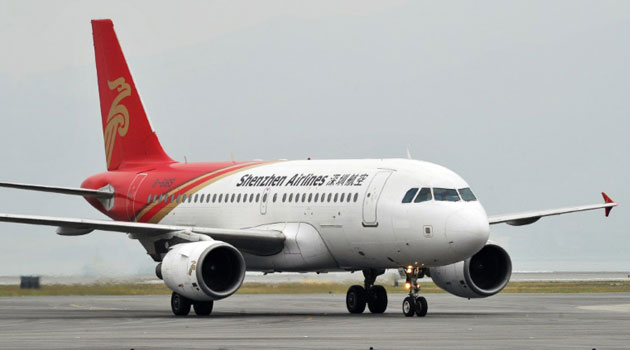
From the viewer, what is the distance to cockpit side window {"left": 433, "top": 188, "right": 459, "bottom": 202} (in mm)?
34406

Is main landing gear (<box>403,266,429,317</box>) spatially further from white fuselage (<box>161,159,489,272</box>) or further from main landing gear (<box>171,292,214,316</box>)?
main landing gear (<box>171,292,214,316</box>)

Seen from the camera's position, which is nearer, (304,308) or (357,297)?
(357,297)

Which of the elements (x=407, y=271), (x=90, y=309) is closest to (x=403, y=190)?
(x=407, y=271)

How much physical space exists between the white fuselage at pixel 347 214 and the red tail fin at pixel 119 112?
628 cm

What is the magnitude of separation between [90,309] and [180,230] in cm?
640

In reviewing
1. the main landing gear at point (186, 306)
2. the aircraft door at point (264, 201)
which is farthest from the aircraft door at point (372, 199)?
the main landing gear at point (186, 306)

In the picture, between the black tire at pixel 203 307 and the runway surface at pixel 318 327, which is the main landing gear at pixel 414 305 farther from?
the black tire at pixel 203 307

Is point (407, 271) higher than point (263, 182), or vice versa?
point (263, 182)

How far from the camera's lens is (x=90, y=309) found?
4238 centimetres

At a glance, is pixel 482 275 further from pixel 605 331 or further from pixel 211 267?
pixel 605 331

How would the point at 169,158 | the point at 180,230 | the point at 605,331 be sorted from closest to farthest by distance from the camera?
the point at 605,331
the point at 180,230
the point at 169,158

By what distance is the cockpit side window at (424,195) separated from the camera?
34.5 meters

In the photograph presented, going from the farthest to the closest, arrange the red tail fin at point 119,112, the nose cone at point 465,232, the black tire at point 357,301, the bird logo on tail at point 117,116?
the bird logo on tail at point 117,116 → the red tail fin at point 119,112 → the black tire at point 357,301 → the nose cone at point 465,232

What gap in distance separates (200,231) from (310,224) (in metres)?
3.27
